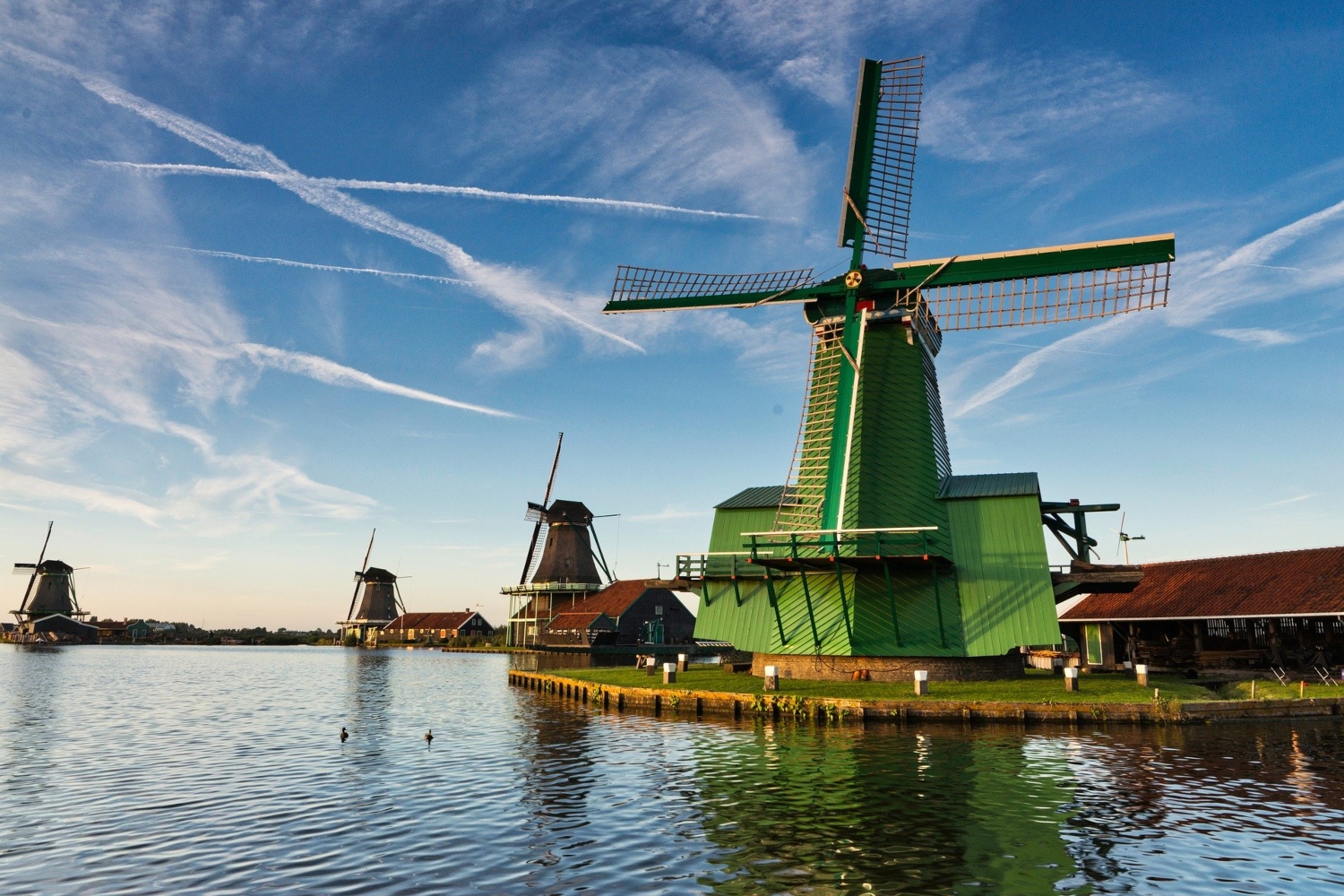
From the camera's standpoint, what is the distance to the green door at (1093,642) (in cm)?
4122

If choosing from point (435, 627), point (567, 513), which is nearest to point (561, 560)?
point (567, 513)

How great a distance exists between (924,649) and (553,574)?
202 feet

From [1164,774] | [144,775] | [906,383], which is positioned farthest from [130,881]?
[906,383]

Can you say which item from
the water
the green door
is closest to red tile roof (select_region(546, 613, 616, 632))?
the green door

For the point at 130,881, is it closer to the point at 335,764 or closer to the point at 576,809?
the point at 576,809

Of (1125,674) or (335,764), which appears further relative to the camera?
(1125,674)

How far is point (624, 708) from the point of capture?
30.5 metres

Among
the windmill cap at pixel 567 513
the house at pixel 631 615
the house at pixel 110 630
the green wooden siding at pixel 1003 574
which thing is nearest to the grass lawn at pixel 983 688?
the green wooden siding at pixel 1003 574

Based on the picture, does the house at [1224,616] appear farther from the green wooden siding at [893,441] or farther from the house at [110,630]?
the house at [110,630]

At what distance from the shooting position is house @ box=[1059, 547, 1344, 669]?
3294 centimetres

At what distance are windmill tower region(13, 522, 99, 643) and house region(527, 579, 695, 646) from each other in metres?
82.6

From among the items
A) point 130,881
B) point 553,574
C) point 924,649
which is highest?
point 553,574

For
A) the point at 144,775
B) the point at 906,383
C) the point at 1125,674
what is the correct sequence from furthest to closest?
the point at 1125,674
the point at 906,383
the point at 144,775

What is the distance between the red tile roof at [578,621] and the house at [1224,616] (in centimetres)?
4399
